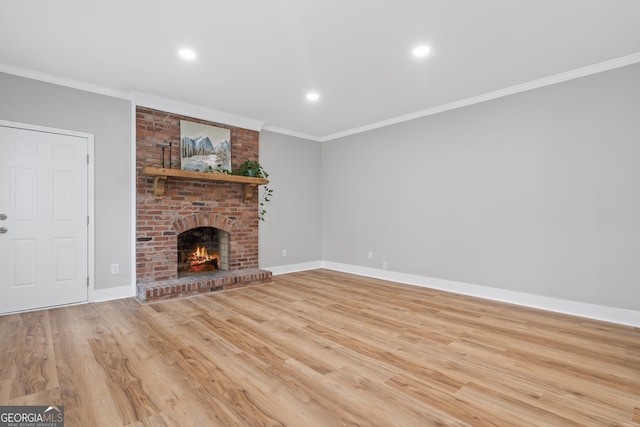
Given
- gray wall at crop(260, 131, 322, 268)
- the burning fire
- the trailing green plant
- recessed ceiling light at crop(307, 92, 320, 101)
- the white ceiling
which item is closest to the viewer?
the white ceiling

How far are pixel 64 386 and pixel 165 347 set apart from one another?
0.66 m

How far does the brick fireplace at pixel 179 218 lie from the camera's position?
406 cm

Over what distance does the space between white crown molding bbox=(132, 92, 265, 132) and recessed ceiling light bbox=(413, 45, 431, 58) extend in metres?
2.92

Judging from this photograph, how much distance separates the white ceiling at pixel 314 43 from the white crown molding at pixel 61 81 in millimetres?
43

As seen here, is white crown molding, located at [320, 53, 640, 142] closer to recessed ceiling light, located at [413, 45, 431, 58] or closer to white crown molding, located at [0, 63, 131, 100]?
recessed ceiling light, located at [413, 45, 431, 58]

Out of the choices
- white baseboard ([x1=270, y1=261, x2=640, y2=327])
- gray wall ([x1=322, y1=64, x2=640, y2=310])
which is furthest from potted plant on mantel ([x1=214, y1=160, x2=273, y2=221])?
gray wall ([x1=322, y1=64, x2=640, y2=310])

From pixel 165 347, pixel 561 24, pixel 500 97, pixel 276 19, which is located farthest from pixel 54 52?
pixel 500 97

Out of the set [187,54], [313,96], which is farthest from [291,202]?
[187,54]

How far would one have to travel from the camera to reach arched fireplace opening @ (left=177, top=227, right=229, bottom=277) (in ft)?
16.1

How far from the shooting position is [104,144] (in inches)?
152

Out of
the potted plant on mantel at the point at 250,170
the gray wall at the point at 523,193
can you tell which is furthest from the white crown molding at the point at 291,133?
the gray wall at the point at 523,193

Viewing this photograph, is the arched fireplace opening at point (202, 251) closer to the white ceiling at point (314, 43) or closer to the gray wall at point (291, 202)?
the gray wall at point (291, 202)

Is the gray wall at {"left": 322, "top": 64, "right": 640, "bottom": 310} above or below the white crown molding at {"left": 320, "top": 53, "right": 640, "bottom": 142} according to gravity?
below

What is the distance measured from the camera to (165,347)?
2480 millimetres
